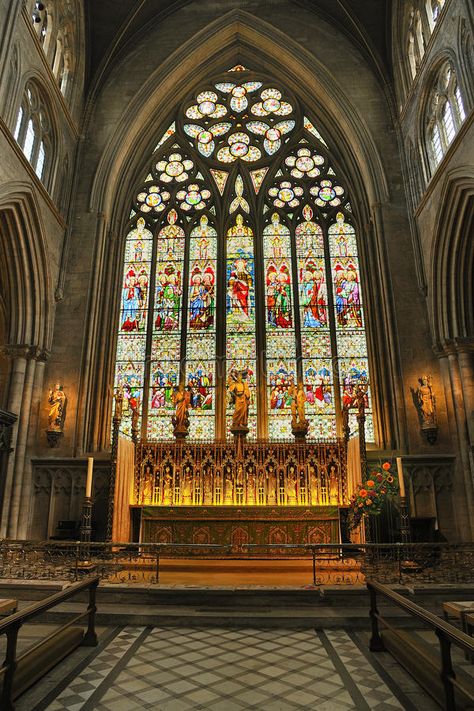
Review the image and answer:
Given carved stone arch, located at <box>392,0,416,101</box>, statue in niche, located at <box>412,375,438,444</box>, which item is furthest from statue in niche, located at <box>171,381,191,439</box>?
carved stone arch, located at <box>392,0,416,101</box>

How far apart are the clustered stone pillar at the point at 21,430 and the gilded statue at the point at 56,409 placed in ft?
1.37

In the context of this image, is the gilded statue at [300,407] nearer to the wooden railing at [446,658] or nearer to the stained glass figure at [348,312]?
the stained glass figure at [348,312]

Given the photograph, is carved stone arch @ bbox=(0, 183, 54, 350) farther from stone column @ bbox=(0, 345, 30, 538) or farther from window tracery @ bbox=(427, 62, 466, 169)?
window tracery @ bbox=(427, 62, 466, 169)

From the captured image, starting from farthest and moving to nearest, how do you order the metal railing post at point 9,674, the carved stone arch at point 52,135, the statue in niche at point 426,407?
1. the carved stone arch at point 52,135
2. the statue in niche at point 426,407
3. the metal railing post at point 9,674

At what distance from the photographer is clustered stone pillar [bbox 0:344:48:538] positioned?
11773 mm

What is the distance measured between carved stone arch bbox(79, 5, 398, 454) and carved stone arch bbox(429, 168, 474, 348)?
4.59 ft

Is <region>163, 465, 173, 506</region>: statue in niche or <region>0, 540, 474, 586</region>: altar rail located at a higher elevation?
<region>163, 465, 173, 506</region>: statue in niche

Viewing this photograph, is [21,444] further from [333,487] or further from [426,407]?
[426,407]

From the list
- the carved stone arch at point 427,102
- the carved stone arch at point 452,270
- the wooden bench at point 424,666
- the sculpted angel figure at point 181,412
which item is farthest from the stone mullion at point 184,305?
the wooden bench at point 424,666

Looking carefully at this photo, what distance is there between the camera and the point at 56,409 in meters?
13.0

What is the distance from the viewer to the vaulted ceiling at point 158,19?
54.6 feet

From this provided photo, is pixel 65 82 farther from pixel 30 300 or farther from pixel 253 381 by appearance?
pixel 253 381

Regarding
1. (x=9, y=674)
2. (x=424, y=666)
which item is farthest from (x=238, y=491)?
(x=9, y=674)

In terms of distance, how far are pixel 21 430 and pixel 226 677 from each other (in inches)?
369
